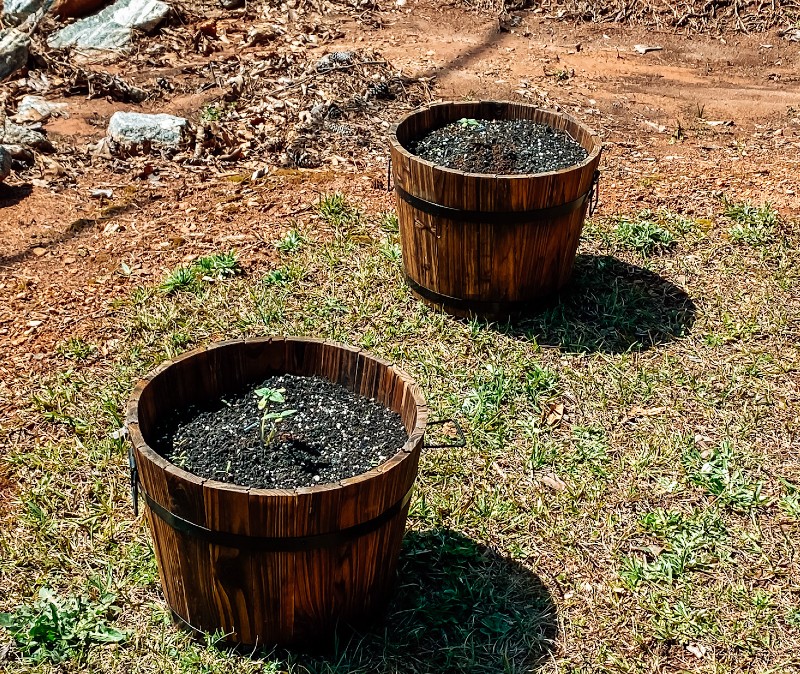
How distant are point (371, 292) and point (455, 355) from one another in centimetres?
73

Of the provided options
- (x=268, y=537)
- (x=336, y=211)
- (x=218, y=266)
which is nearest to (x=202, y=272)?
(x=218, y=266)

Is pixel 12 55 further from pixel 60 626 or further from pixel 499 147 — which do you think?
pixel 60 626

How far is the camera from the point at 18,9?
954cm

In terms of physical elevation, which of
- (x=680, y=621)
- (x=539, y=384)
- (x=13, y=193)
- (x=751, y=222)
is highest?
(x=13, y=193)

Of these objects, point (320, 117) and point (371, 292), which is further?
point (320, 117)

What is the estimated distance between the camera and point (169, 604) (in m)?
3.11

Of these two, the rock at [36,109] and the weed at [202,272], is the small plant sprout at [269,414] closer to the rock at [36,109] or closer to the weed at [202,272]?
the weed at [202,272]

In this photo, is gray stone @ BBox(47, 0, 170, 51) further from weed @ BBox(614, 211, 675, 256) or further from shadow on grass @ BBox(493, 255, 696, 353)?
shadow on grass @ BBox(493, 255, 696, 353)

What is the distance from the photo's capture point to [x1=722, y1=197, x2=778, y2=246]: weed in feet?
18.5

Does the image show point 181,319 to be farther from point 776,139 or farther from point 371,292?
point 776,139

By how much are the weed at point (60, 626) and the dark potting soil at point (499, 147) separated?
2.70 meters

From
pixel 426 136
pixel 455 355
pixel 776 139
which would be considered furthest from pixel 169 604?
pixel 776 139

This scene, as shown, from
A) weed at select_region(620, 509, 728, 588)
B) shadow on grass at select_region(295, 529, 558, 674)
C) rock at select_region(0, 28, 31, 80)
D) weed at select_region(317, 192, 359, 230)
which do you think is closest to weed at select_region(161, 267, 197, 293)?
weed at select_region(317, 192, 359, 230)

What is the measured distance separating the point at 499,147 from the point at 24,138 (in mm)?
3781
